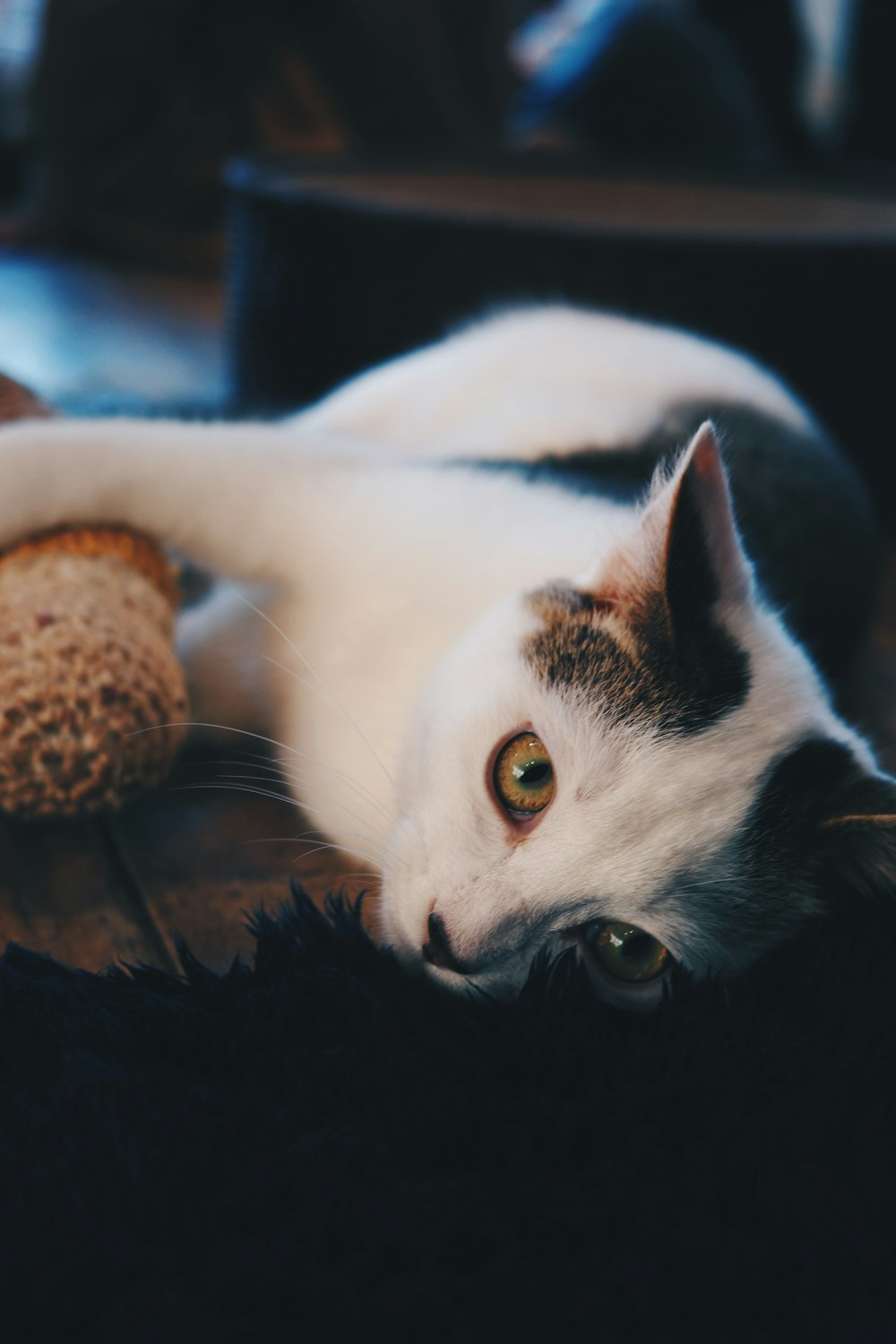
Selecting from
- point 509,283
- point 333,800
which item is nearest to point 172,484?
point 333,800

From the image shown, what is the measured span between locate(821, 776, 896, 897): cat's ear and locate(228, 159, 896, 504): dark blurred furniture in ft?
4.54

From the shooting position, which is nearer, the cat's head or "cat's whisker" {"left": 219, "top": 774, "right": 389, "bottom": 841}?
the cat's head

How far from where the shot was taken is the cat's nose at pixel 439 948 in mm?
832

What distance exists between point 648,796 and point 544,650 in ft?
0.58

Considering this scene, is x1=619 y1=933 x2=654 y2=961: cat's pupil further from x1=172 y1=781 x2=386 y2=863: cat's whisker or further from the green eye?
x1=172 y1=781 x2=386 y2=863: cat's whisker

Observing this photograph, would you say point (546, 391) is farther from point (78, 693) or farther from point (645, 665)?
point (78, 693)

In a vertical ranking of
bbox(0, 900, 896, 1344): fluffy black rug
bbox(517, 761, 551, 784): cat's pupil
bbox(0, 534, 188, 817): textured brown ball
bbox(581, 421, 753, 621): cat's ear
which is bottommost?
bbox(0, 900, 896, 1344): fluffy black rug

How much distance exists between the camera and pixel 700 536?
2.89 feet

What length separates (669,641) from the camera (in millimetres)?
929

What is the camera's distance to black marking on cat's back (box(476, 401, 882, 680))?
4.22 feet

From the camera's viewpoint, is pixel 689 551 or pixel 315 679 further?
pixel 315 679

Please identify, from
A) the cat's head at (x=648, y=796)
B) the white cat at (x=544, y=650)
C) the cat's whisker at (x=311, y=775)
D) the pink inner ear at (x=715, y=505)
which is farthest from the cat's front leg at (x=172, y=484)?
the pink inner ear at (x=715, y=505)

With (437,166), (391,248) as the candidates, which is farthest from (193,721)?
(437,166)

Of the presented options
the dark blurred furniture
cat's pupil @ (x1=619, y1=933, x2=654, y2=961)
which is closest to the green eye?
cat's pupil @ (x1=619, y1=933, x2=654, y2=961)
